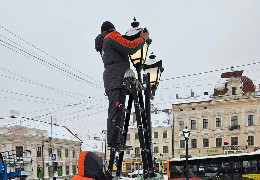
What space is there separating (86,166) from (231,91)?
43.0 meters

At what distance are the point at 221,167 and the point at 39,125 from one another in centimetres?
3285

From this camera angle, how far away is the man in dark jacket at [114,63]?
505 centimetres

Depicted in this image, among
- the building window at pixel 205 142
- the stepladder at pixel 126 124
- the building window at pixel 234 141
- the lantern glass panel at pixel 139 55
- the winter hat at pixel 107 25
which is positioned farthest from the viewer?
the building window at pixel 205 142

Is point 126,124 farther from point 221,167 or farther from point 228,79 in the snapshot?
point 228,79

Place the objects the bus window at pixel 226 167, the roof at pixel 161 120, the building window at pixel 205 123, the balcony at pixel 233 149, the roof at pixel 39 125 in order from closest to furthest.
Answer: the bus window at pixel 226 167
the balcony at pixel 233 149
the roof at pixel 39 125
the building window at pixel 205 123
the roof at pixel 161 120

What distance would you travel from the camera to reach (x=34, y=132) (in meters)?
43.3

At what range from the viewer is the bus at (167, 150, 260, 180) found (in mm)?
20266

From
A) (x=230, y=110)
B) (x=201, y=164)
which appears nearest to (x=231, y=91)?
(x=230, y=110)

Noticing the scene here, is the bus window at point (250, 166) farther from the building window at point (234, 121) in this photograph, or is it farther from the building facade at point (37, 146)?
the building window at point (234, 121)

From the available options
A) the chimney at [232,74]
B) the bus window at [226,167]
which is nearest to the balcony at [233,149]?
the chimney at [232,74]

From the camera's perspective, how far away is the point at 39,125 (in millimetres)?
47688

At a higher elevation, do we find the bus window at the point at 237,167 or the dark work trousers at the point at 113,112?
the dark work trousers at the point at 113,112

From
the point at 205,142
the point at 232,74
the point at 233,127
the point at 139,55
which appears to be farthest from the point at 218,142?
the point at 139,55

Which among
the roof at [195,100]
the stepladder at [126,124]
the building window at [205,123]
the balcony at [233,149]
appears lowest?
the balcony at [233,149]
